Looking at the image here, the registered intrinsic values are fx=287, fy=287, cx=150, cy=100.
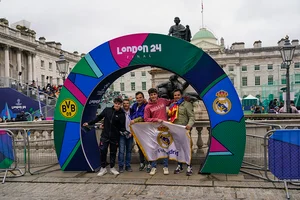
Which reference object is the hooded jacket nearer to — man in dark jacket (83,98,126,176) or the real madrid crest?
man in dark jacket (83,98,126,176)

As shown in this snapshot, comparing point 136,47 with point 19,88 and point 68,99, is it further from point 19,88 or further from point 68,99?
point 19,88

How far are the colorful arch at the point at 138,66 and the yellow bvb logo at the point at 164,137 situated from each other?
881mm

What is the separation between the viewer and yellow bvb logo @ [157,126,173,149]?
20.3 feet

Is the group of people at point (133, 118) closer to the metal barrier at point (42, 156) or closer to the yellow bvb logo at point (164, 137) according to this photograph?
the yellow bvb logo at point (164, 137)

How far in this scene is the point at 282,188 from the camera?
16.6ft

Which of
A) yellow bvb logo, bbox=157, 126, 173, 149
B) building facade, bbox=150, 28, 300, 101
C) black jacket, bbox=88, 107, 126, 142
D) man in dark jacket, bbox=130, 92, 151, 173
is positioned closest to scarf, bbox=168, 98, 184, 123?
yellow bvb logo, bbox=157, 126, 173, 149

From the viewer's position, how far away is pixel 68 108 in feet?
21.5

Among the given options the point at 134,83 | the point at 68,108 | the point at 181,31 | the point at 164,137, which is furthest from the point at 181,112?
the point at 134,83

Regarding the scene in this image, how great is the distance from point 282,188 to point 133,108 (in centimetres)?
338

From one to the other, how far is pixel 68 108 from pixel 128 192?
8.29 feet

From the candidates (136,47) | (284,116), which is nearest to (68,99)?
(136,47)

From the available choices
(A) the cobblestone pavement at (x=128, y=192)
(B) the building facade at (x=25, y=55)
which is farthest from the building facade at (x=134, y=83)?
(A) the cobblestone pavement at (x=128, y=192)

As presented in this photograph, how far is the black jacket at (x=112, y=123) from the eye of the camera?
20.5 ft

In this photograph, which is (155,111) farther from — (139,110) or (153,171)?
(153,171)
